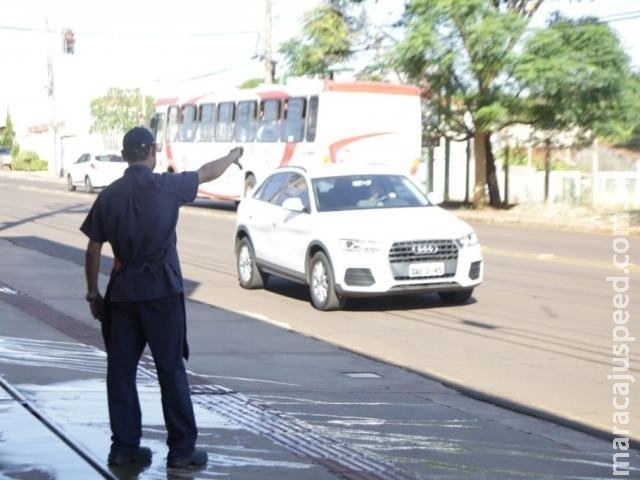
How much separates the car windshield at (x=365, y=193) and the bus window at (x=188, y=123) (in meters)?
23.7

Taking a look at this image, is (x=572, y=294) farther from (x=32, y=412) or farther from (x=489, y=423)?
(x=32, y=412)

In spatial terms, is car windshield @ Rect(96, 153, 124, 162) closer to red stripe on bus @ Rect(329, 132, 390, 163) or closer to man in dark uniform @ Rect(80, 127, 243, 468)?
red stripe on bus @ Rect(329, 132, 390, 163)

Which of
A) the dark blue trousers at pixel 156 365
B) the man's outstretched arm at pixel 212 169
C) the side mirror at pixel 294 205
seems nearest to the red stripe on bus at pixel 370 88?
the side mirror at pixel 294 205

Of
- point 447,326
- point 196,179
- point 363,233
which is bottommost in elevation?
point 447,326

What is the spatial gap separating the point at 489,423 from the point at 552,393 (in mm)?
1262

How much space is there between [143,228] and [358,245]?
7.28 m

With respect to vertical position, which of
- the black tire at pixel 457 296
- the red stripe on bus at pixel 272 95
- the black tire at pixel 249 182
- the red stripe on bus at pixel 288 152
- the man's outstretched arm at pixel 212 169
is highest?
the red stripe on bus at pixel 272 95

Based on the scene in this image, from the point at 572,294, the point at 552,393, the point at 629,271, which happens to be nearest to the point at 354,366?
the point at 552,393

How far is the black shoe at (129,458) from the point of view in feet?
21.2

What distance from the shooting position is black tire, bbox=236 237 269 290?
52.7 ft

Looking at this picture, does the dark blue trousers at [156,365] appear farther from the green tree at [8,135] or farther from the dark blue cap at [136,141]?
the green tree at [8,135]

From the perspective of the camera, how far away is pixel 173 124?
40.0 m

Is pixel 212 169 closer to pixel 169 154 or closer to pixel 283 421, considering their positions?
pixel 283 421

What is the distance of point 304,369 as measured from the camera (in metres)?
10.1
